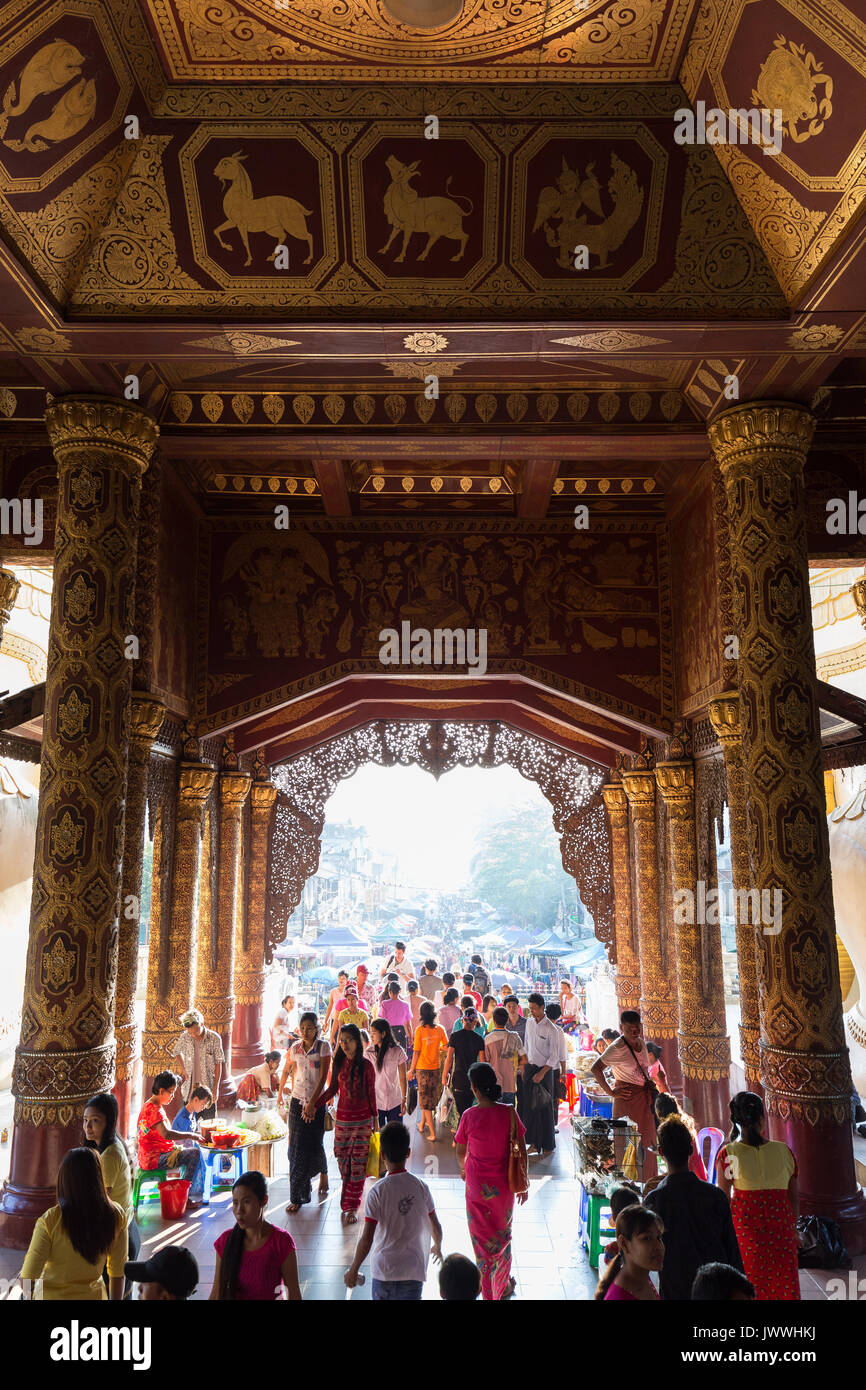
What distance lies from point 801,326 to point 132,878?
4.61 m

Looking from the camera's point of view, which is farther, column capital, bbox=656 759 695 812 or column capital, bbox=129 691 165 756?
column capital, bbox=656 759 695 812

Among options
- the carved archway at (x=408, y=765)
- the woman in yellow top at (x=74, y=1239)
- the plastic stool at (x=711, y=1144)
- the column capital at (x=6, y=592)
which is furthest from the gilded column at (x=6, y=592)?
the carved archway at (x=408, y=765)

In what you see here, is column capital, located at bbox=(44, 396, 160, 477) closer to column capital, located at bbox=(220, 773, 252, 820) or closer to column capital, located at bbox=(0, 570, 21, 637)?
column capital, located at bbox=(0, 570, 21, 637)

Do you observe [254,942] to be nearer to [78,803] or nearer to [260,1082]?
[260,1082]

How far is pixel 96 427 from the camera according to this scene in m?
5.09

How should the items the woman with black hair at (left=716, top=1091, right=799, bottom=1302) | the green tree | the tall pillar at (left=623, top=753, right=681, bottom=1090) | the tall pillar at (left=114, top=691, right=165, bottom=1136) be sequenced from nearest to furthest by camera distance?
1. the woman with black hair at (left=716, top=1091, right=799, bottom=1302)
2. the tall pillar at (left=114, top=691, right=165, bottom=1136)
3. the tall pillar at (left=623, top=753, right=681, bottom=1090)
4. the green tree

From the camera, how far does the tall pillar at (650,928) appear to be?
9125mm

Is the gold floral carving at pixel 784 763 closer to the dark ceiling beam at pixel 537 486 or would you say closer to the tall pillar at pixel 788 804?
the tall pillar at pixel 788 804

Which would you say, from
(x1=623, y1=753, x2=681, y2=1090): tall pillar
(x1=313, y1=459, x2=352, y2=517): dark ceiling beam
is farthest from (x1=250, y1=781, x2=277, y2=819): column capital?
(x1=313, y1=459, x2=352, y2=517): dark ceiling beam

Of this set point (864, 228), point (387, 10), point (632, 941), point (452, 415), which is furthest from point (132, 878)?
point (632, 941)

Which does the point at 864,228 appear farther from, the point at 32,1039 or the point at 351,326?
the point at 32,1039

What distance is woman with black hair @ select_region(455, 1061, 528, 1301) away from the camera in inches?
159

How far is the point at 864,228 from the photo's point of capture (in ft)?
13.0
